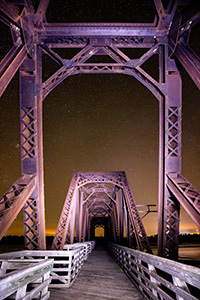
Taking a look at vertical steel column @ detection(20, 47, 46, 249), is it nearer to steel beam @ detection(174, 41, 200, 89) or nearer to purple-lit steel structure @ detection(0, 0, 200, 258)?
purple-lit steel structure @ detection(0, 0, 200, 258)

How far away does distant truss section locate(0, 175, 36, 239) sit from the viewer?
4.69 m

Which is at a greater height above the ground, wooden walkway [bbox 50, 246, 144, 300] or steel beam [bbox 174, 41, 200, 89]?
steel beam [bbox 174, 41, 200, 89]

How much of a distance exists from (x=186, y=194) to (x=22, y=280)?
11.9 ft

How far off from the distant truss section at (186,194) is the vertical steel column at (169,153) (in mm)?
198

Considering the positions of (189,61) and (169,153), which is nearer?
(189,61)

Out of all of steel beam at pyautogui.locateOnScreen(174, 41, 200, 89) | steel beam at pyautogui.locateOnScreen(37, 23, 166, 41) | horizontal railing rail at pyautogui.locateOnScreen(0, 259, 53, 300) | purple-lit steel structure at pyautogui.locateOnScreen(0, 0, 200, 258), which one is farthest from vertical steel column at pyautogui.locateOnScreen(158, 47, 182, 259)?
horizontal railing rail at pyautogui.locateOnScreen(0, 259, 53, 300)

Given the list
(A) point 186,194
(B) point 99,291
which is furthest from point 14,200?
(A) point 186,194

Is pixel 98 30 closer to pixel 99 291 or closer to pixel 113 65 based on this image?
pixel 113 65

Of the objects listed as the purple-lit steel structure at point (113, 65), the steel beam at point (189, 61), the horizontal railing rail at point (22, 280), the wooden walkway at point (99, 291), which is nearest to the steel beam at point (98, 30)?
the purple-lit steel structure at point (113, 65)

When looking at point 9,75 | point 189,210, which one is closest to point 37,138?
point 9,75

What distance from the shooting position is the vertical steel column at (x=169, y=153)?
19.7 ft

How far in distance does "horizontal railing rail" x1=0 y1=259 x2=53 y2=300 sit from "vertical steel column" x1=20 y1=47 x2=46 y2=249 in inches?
57.7

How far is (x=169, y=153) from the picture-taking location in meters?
6.29

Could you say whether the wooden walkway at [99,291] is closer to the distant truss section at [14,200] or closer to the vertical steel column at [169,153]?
the vertical steel column at [169,153]
